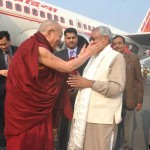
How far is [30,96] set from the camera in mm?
3354

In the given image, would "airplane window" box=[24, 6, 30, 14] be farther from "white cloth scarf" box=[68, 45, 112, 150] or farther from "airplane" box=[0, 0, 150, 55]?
"white cloth scarf" box=[68, 45, 112, 150]

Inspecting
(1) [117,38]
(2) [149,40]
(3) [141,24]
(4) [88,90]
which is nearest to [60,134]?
(1) [117,38]

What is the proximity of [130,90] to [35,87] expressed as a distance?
2.21m

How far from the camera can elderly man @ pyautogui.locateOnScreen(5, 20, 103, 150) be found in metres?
3.35

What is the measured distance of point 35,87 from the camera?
335 centimetres

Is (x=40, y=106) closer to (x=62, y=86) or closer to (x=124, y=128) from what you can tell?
(x=62, y=86)

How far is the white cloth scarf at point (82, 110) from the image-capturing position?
3.64 metres

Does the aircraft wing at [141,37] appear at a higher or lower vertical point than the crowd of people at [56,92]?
higher

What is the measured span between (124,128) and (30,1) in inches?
456

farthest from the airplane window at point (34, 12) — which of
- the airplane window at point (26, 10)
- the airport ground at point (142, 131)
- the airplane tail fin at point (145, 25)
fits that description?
the airplane tail fin at point (145, 25)

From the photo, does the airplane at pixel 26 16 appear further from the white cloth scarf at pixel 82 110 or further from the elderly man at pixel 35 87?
the elderly man at pixel 35 87

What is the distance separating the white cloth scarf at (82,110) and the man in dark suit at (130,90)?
1526 mm

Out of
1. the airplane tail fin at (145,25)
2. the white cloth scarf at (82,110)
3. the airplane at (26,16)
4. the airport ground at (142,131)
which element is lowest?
the airport ground at (142,131)

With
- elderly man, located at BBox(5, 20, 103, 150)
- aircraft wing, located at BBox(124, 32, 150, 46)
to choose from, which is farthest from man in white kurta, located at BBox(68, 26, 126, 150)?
aircraft wing, located at BBox(124, 32, 150, 46)
